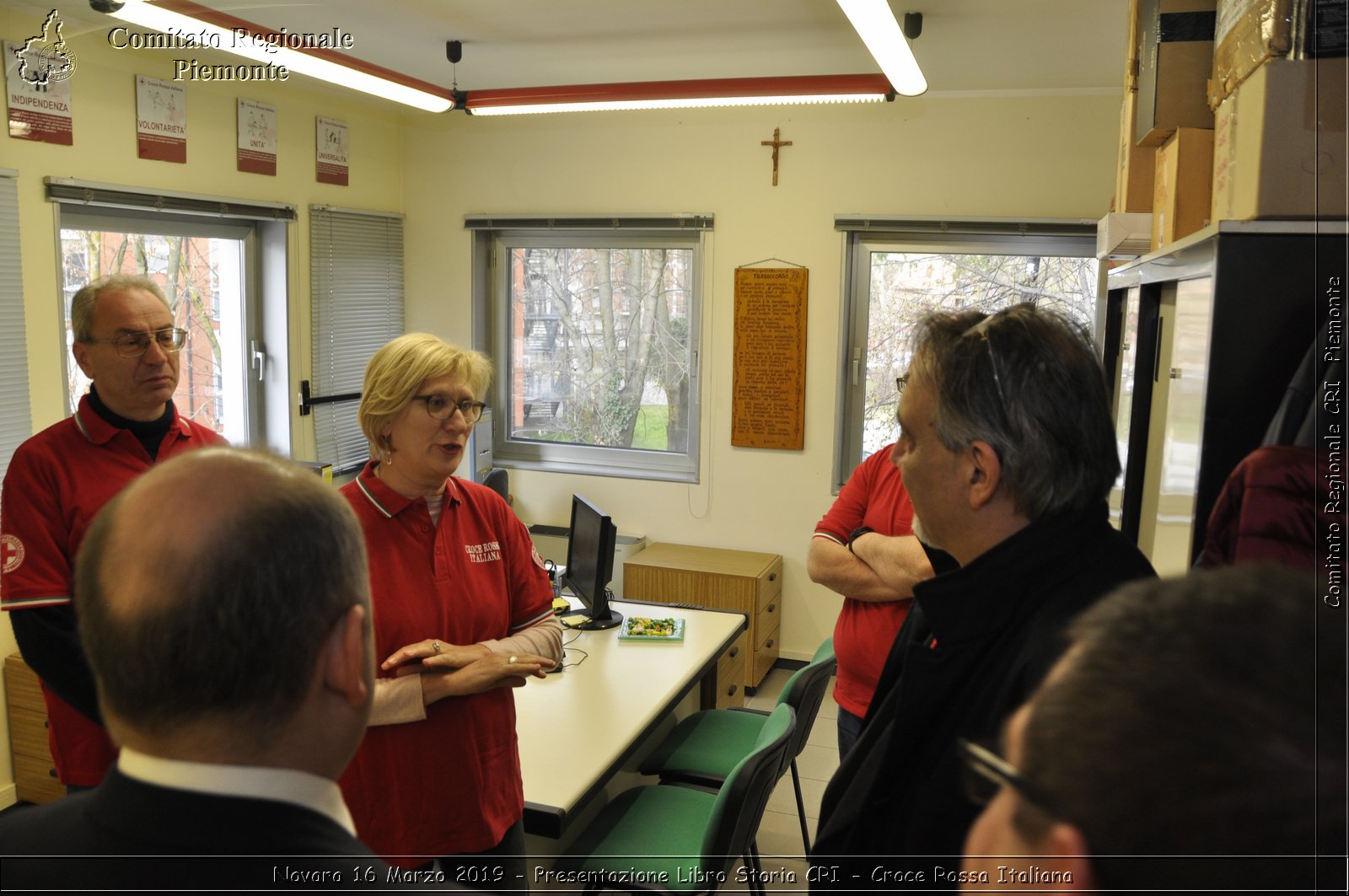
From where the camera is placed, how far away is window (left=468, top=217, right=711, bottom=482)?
5371 mm

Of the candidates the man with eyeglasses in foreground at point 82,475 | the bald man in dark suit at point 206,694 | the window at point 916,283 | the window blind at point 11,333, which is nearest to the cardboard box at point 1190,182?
the bald man in dark suit at point 206,694

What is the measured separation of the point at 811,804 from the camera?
3.73 m

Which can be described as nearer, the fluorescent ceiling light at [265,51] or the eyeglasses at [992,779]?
the eyeglasses at [992,779]

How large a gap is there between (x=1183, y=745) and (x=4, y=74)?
4.34 meters

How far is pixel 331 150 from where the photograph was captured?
509cm

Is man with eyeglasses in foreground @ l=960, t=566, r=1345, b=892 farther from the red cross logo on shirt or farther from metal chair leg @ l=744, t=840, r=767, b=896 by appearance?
metal chair leg @ l=744, t=840, r=767, b=896

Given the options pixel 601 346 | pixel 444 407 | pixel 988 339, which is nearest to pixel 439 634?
pixel 444 407

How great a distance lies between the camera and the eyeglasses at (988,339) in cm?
112

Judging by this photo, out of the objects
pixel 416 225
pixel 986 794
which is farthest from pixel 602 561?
pixel 416 225

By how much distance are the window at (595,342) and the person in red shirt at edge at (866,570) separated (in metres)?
2.95

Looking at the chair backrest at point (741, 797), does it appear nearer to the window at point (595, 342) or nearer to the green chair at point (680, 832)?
the green chair at point (680, 832)

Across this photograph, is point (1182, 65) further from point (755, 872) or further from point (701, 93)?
point (701, 93)

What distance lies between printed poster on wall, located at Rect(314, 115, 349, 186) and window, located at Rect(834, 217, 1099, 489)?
9.14 feet

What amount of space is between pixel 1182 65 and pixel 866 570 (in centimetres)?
124
